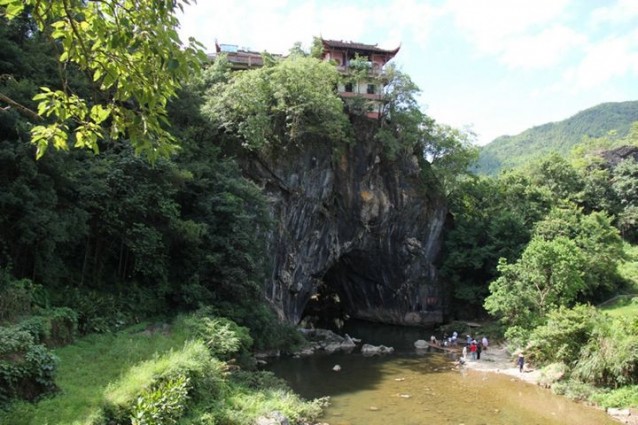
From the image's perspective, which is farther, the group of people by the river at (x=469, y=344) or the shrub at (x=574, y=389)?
the group of people by the river at (x=469, y=344)

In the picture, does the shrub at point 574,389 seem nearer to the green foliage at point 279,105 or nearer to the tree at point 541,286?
the tree at point 541,286

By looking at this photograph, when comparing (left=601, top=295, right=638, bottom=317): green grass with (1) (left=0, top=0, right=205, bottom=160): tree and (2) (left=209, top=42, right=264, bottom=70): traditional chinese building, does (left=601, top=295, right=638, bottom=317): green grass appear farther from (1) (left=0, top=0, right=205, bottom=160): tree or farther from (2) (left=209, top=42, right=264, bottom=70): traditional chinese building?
(1) (left=0, top=0, right=205, bottom=160): tree

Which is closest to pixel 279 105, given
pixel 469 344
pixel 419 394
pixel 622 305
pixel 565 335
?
pixel 419 394

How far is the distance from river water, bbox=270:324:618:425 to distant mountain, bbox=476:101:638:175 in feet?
188

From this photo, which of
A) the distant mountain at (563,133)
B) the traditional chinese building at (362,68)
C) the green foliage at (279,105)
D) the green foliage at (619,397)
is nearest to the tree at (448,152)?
the traditional chinese building at (362,68)

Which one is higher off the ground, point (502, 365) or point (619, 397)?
point (619, 397)

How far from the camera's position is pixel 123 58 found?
332 centimetres

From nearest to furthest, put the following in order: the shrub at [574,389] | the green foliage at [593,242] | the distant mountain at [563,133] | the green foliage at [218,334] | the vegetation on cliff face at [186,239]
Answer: the vegetation on cliff face at [186,239] < the green foliage at [218,334] < the shrub at [574,389] < the green foliage at [593,242] < the distant mountain at [563,133]

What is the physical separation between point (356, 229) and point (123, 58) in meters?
28.5

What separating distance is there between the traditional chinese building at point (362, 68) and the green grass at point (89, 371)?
1952 centimetres

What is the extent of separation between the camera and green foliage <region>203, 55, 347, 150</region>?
23391 millimetres

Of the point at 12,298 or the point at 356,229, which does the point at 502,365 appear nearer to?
the point at 356,229

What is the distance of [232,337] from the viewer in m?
14.5

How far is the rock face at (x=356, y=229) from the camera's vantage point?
26203 millimetres
